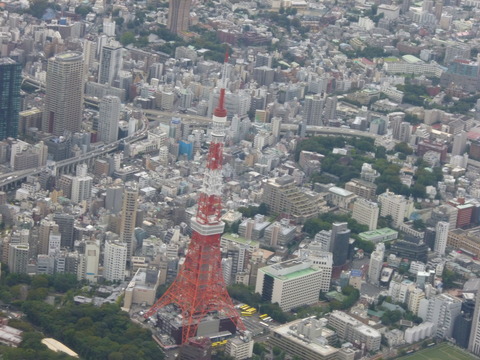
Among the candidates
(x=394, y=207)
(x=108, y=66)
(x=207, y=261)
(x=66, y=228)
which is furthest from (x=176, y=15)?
(x=207, y=261)

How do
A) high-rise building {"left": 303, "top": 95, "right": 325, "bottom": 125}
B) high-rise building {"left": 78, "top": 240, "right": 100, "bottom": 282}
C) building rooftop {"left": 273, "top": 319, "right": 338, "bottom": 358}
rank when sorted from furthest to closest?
high-rise building {"left": 303, "top": 95, "right": 325, "bottom": 125}, high-rise building {"left": 78, "top": 240, "right": 100, "bottom": 282}, building rooftop {"left": 273, "top": 319, "right": 338, "bottom": 358}

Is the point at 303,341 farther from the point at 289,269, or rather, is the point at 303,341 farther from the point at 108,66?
the point at 108,66

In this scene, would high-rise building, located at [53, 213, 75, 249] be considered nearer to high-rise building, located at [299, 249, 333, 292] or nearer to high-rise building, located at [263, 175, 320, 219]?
high-rise building, located at [299, 249, 333, 292]

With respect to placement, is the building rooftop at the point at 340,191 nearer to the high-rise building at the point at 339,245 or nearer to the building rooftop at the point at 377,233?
the building rooftop at the point at 377,233

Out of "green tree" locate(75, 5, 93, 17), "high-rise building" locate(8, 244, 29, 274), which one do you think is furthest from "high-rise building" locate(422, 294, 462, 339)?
"green tree" locate(75, 5, 93, 17)

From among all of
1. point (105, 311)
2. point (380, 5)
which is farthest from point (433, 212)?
point (380, 5)

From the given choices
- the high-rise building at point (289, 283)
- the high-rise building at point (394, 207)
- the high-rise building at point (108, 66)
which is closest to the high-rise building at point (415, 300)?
the high-rise building at point (289, 283)
